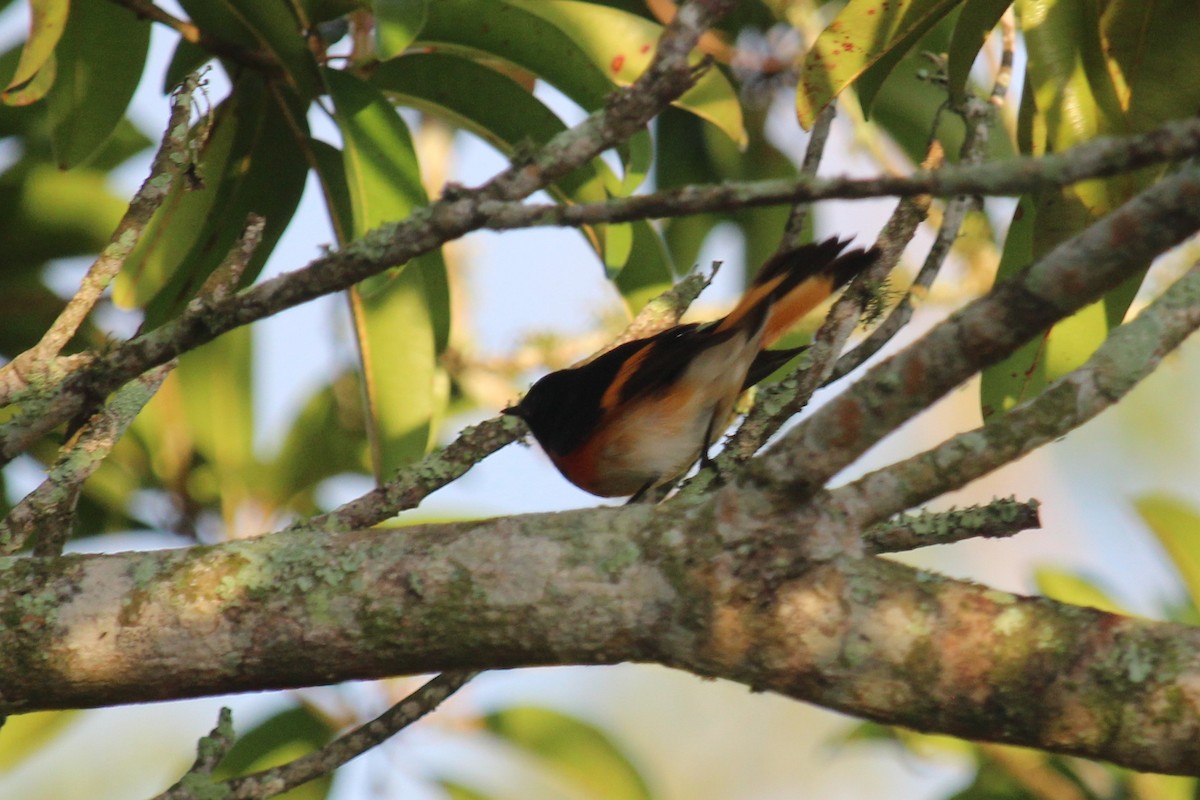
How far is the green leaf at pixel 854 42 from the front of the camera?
7.51 feet

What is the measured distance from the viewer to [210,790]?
192 cm

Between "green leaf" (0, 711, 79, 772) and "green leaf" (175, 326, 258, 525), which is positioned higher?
"green leaf" (175, 326, 258, 525)

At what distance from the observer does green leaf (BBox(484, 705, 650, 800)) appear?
12.5 ft

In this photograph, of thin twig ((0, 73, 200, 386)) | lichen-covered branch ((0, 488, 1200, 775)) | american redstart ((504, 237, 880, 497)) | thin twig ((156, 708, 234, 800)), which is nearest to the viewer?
lichen-covered branch ((0, 488, 1200, 775))

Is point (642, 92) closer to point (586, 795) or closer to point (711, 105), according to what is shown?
point (711, 105)

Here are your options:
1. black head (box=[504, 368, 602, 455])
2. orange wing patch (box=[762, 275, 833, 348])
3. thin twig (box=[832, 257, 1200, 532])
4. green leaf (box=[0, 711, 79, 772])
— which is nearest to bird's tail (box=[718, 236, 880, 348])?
orange wing patch (box=[762, 275, 833, 348])

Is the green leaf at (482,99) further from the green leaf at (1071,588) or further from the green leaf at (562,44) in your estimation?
the green leaf at (1071,588)

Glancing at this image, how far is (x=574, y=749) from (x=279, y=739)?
0.93 metres

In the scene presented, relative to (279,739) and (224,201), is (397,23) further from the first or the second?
(279,739)

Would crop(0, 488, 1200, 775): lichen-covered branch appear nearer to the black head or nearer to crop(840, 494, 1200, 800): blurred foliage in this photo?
the black head

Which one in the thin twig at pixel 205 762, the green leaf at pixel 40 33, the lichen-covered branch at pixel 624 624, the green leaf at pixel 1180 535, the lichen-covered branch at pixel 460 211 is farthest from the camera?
the green leaf at pixel 1180 535

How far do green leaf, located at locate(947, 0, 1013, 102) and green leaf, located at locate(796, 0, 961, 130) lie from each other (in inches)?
2.1

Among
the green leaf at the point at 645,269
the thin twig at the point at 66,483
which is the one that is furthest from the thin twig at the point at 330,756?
the green leaf at the point at 645,269

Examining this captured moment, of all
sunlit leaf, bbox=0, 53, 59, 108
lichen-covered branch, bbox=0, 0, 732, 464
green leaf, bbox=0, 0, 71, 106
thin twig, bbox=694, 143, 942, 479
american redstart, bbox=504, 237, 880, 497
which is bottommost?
lichen-covered branch, bbox=0, 0, 732, 464
